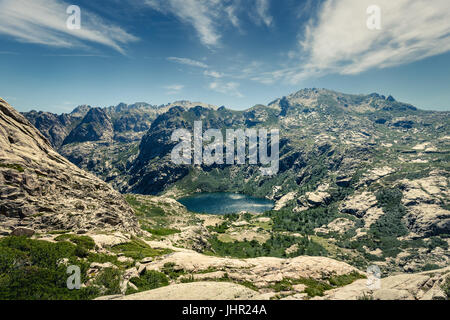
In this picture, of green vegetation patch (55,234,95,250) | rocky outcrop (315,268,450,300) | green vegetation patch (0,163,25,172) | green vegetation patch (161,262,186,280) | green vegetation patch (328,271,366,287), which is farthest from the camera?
green vegetation patch (0,163,25,172)

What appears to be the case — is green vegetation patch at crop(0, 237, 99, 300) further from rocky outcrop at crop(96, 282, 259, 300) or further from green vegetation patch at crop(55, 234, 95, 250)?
green vegetation patch at crop(55, 234, 95, 250)

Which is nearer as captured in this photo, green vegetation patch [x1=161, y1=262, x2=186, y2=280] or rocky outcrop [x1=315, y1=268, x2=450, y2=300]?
rocky outcrop [x1=315, y1=268, x2=450, y2=300]

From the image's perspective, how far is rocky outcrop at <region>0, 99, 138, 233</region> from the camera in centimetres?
3969

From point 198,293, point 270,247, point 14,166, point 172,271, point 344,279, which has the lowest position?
point 270,247

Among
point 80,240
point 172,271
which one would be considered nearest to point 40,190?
point 80,240

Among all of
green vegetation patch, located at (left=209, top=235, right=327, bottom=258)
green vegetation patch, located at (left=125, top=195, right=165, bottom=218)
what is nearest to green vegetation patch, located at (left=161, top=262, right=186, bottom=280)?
green vegetation patch, located at (left=209, top=235, right=327, bottom=258)

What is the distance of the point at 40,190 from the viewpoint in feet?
149

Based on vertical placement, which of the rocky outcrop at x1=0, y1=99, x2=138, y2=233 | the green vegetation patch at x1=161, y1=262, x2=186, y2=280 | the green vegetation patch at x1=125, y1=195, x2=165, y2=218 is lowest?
the green vegetation patch at x1=125, y1=195, x2=165, y2=218

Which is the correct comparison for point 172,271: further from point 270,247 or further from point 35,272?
point 270,247

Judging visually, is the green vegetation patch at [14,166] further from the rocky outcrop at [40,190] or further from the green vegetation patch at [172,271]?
the green vegetation patch at [172,271]

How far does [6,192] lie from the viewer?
→ 39.2 metres
